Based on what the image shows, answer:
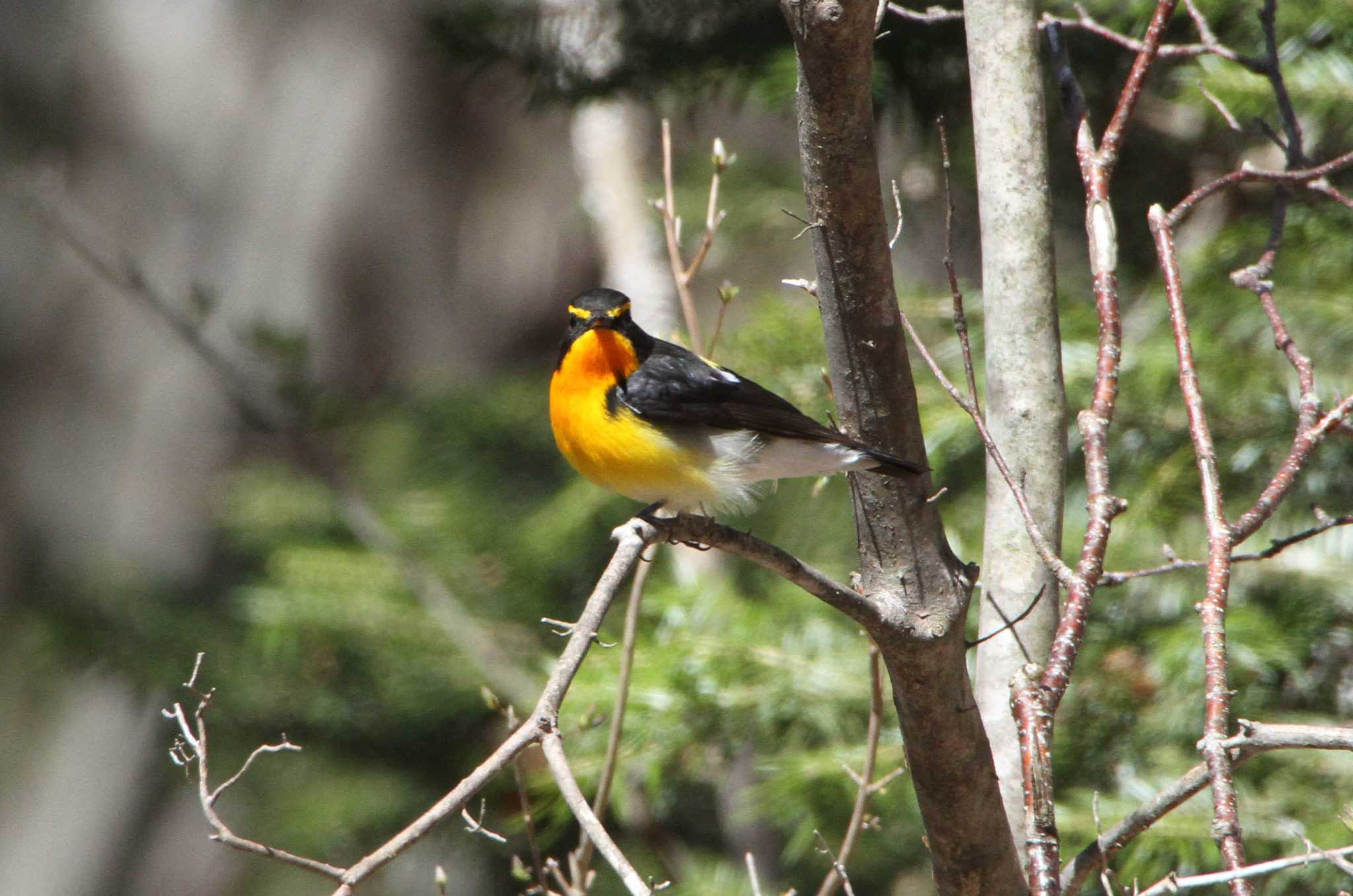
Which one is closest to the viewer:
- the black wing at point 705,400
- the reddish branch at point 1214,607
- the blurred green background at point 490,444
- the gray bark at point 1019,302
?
the reddish branch at point 1214,607

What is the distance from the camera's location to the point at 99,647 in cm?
461

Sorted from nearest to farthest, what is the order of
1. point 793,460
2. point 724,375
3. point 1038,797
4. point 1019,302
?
1. point 1038,797
2. point 1019,302
3. point 793,460
4. point 724,375

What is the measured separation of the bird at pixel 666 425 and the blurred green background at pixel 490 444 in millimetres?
420

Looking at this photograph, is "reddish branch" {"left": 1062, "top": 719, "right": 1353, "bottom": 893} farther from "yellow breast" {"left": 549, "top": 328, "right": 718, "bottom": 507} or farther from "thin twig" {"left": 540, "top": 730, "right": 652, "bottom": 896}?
"yellow breast" {"left": 549, "top": 328, "right": 718, "bottom": 507}

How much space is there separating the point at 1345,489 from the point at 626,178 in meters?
4.35

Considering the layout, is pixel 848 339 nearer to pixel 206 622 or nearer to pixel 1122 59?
pixel 1122 59

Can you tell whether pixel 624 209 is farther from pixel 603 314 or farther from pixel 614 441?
pixel 614 441

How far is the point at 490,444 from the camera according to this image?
15.9ft

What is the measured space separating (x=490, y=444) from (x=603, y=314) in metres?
2.24

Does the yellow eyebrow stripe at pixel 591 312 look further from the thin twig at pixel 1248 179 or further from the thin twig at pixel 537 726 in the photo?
the thin twig at pixel 1248 179

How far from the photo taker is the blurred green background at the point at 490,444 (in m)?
3.17

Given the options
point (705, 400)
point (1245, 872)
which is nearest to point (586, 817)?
point (1245, 872)

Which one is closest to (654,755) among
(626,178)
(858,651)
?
(858,651)

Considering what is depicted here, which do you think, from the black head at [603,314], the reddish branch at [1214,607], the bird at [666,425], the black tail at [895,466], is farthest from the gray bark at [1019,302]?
the black head at [603,314]
